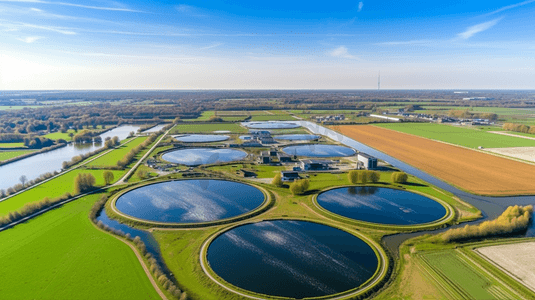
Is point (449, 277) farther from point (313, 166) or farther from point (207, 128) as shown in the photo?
point (207, 128)

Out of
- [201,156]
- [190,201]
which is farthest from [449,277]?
[201,156]

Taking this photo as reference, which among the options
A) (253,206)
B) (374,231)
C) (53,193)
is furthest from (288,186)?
(53,193)

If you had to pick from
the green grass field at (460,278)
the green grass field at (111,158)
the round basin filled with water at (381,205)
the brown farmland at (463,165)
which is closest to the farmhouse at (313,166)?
the round basin filled with water at (381,205)

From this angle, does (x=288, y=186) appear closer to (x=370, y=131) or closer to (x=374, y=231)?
(x=374, y=231)

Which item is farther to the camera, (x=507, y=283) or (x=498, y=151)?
(x=498, y=151)

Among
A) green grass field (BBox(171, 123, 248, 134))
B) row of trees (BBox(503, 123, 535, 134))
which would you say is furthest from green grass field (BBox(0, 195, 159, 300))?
row of trees (BBox(503, 123, 535, 134))

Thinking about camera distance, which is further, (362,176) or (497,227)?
(362,176)

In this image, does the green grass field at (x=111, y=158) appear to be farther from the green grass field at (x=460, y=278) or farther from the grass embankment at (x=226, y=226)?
the green grass field at (x=460, y=278)
